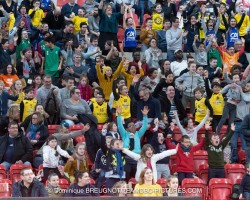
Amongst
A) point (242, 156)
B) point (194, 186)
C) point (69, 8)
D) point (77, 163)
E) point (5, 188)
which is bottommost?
point (194, 186)

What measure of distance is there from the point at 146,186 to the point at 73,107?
454 cm

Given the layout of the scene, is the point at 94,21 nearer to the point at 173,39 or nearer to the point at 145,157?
the point at 173,39

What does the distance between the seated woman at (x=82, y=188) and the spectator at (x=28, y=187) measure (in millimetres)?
669

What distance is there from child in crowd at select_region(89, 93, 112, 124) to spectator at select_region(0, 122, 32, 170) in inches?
82.3

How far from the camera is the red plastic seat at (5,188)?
18297mm

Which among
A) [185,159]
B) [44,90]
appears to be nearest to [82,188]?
[185,159]

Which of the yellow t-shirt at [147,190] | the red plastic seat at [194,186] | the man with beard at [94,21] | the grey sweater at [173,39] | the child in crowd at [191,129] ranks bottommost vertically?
the red plastic seat at [194,186]

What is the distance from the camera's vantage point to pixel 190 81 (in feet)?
77.5

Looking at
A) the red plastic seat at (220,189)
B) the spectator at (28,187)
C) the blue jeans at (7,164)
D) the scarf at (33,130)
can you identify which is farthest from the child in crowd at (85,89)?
the spectator at (28,187)

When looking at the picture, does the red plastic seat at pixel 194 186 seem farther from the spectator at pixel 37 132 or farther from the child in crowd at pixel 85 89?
the child in crowd at pixel 85 89

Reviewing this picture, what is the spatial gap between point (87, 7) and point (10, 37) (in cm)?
282

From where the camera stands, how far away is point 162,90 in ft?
75.6

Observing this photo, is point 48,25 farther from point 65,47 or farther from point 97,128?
point 97,128

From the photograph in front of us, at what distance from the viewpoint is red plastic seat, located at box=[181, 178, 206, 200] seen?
19188 mm
